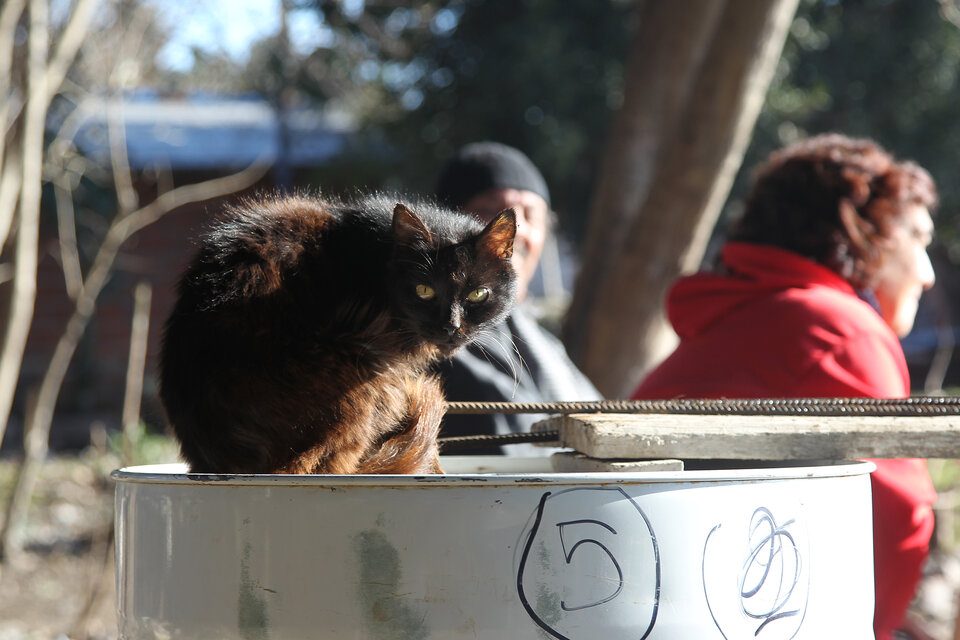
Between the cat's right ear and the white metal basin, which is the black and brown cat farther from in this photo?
the white metal basin

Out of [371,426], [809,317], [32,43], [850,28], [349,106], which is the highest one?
[349,106]

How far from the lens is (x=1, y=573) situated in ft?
15.2

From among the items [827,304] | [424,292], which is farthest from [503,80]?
[424,292]

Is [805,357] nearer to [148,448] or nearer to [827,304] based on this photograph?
[827,304]

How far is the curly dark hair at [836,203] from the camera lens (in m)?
2.07

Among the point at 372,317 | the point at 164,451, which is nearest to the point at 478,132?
the point at 164,451

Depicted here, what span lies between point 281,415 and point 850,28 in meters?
7.78

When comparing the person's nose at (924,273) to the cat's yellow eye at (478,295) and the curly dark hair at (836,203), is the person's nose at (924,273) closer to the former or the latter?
the curly dark hair at (836,203)

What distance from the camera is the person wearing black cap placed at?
2.05 m

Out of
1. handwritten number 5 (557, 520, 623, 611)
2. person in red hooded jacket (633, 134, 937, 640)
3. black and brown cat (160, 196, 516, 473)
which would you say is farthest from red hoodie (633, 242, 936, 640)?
handwritten number 5 (557, 520, 623, 611)

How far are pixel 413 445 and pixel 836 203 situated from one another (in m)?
1.32

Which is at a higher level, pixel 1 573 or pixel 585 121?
pixel 585 121

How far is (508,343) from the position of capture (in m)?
2.05

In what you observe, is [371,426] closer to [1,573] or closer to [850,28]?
[1,573]
